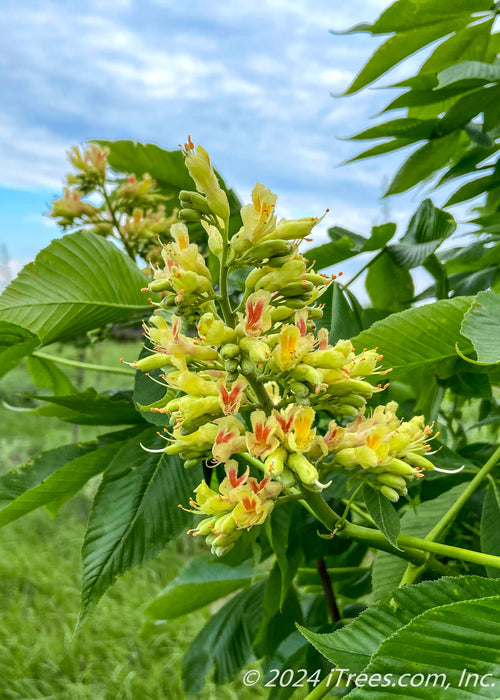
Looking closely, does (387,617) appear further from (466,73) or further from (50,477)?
(466,73)

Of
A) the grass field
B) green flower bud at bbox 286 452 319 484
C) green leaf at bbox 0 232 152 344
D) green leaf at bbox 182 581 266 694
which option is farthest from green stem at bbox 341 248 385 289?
the grass field

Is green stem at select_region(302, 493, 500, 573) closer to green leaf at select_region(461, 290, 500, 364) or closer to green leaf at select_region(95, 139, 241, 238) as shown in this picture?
green leaf at select_region(461, 290, 500, 364)

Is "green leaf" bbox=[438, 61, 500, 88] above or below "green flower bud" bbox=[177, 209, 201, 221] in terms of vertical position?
above

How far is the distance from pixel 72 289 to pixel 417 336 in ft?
1.95

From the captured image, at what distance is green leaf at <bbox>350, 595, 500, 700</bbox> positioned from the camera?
63 centimetres

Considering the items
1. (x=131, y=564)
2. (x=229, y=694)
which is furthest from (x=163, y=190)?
(x=229, y=694)

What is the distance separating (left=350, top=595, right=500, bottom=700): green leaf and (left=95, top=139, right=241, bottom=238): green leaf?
1215 mm

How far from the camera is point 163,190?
1.77m

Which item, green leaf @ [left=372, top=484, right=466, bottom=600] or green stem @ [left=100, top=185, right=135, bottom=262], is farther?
green stem @ [left=100, top=185, right=135, bottom=262]

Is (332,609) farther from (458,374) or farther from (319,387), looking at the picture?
(319,387)

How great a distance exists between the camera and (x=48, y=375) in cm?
164

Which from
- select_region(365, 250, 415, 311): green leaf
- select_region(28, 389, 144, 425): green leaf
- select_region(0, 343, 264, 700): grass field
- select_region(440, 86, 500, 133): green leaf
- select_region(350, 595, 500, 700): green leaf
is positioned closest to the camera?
select_region(350, 595, 500, 700): green leaf

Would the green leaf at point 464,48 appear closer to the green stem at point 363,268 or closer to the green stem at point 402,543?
the green stem at point 363,268

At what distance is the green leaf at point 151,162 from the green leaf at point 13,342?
27.3 inches
